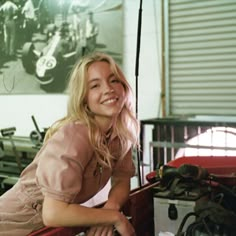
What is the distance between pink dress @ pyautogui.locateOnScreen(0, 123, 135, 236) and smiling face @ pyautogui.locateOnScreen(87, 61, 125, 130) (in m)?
0.10

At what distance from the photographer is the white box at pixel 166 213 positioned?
1.16 meters

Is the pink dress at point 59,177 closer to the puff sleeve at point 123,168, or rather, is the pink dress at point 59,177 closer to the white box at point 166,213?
the puff sleeve at point 123,168

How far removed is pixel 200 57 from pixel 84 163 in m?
2.10

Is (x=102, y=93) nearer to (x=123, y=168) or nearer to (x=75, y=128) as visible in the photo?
(x=75, y=128)

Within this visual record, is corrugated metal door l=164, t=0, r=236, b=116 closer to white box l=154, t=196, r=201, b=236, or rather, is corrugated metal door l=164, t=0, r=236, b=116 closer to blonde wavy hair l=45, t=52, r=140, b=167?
blonde wavy hair l=45, t=52, r=140, b=167

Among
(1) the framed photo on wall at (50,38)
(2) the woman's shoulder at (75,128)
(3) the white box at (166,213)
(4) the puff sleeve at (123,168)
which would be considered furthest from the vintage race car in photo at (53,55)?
(3) the white box at (166,213)

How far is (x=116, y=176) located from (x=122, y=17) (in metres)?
2.11

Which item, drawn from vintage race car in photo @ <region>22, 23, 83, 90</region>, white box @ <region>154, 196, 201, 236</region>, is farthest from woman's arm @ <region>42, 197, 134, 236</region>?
vintage race car in photo @ <region>22, 23, 83, 90</region>

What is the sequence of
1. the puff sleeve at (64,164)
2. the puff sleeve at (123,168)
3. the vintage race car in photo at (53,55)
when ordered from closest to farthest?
1. the puff sleeve at (64,164)
2. the puff sleeve at (123,168)
3. the vintage race car in photo at (53,55)

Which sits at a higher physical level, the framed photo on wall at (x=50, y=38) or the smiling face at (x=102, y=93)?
the framed photo on wall at (x=50, y=38)

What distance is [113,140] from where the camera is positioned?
4.75 feet

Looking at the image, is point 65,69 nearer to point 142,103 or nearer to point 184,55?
point 142,103

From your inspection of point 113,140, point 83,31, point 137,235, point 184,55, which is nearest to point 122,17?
point 83,31

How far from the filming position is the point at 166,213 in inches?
47.9
